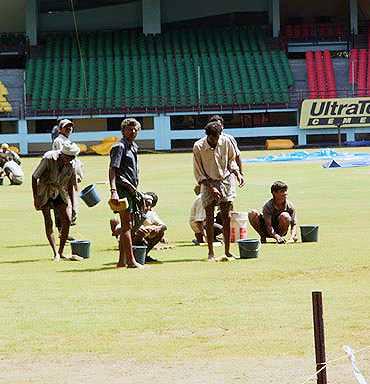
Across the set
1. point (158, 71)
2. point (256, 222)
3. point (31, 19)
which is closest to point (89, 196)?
point (256, 222)

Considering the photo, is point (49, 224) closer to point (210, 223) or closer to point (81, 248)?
point (81, 248)

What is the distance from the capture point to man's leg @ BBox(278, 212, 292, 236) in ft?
52.7

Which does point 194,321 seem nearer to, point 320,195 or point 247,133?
point 320,195

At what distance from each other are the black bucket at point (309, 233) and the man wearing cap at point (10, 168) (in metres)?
16.3

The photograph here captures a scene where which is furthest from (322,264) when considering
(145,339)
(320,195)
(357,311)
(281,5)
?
(281,5)

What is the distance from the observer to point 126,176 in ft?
44.0

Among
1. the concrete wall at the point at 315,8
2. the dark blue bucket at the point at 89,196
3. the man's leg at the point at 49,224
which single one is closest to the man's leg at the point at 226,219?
the man's leg at the point at 49,224

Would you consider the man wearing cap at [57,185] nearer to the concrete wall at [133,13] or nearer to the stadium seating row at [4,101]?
the stadium seating row at [4,101]

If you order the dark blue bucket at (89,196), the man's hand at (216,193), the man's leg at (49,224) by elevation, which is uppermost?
the man's hand at (216,193)

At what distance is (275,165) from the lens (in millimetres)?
38094

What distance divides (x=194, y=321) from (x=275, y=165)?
2869cm

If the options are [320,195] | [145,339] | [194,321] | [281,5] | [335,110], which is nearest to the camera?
[145,339]

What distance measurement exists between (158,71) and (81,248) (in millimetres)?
45337

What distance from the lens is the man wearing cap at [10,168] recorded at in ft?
103
